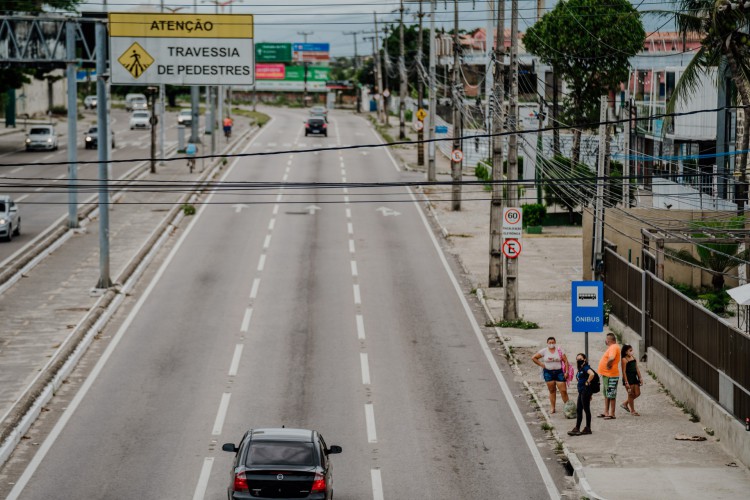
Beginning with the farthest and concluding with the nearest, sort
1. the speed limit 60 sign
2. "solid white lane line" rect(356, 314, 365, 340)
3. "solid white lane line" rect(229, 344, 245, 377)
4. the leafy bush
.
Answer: the leafy bush
the speed limit 60 sign
"solid white lane line" rect(356, 314, 365, 340)
"solid white lane line" rect(229, 344, 245, 377)

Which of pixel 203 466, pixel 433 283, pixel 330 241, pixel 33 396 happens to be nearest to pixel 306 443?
pixel 203 466

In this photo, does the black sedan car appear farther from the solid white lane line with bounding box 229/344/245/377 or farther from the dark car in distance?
the dark car in distance

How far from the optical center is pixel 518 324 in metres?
33.8

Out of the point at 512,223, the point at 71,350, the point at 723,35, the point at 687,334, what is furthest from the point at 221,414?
the point at 723,35

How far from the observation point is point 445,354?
30812mm

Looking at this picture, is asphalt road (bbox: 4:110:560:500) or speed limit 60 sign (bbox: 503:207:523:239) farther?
speed limit 60 sign (bbox: 503:207:523:239)

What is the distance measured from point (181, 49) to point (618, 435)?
21.4 meters

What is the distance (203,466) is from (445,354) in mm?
10451

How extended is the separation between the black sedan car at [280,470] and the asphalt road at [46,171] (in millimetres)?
15010

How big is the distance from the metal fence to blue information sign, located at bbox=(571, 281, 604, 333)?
194 centimetres

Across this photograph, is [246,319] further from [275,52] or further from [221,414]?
[275,52]

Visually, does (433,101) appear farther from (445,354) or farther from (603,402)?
(603,402)

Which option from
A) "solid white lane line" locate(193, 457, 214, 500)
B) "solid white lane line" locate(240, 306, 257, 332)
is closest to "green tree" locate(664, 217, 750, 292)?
"solid white lane line" locate(240, 306, 257, 332)

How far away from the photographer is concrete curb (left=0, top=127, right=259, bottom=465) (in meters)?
23.6
